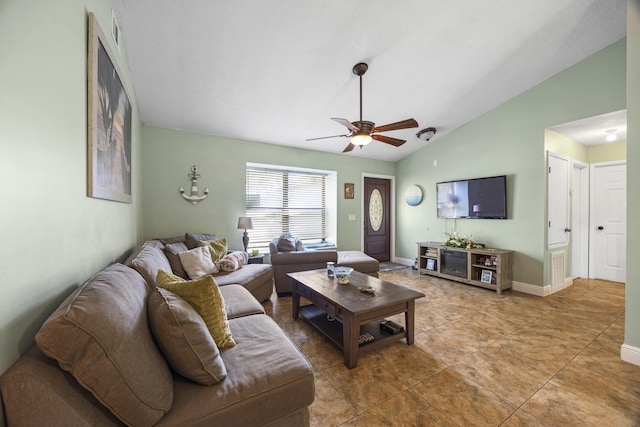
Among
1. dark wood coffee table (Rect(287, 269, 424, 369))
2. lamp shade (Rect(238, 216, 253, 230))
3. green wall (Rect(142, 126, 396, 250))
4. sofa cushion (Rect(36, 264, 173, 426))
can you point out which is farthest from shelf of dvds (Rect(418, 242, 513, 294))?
sofa cushion (Rect(36, 264, 173, 426))

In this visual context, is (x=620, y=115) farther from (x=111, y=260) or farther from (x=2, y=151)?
(x=111, y=260)

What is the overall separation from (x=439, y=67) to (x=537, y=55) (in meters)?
1.24

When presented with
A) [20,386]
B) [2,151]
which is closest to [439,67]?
[2,151]

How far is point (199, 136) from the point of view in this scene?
13.5 ft

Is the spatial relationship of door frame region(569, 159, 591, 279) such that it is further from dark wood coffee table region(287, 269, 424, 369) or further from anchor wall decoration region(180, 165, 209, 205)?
anchor wall decoration region(180, 165, 209, 205)

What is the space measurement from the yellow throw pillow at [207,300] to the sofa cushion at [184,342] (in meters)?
0.19

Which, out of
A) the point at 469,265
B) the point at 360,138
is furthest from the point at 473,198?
the point at 360,138

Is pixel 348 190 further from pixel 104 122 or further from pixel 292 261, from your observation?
pixel 104 122

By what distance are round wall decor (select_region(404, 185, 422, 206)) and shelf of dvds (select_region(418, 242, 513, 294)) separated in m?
1.08

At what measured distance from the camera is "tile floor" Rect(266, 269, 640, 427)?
152 centimetres

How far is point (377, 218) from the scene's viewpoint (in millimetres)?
6098

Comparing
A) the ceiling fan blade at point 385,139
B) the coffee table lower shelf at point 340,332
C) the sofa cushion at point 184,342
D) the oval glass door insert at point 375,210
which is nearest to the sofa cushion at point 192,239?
the coffee table lower shelf at point 340,332

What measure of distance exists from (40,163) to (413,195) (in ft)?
18.3

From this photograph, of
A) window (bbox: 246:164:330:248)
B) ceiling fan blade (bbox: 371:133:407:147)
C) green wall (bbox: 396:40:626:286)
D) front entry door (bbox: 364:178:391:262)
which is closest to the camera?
ceiling fan blade (bbox: 371:133:407:147)
